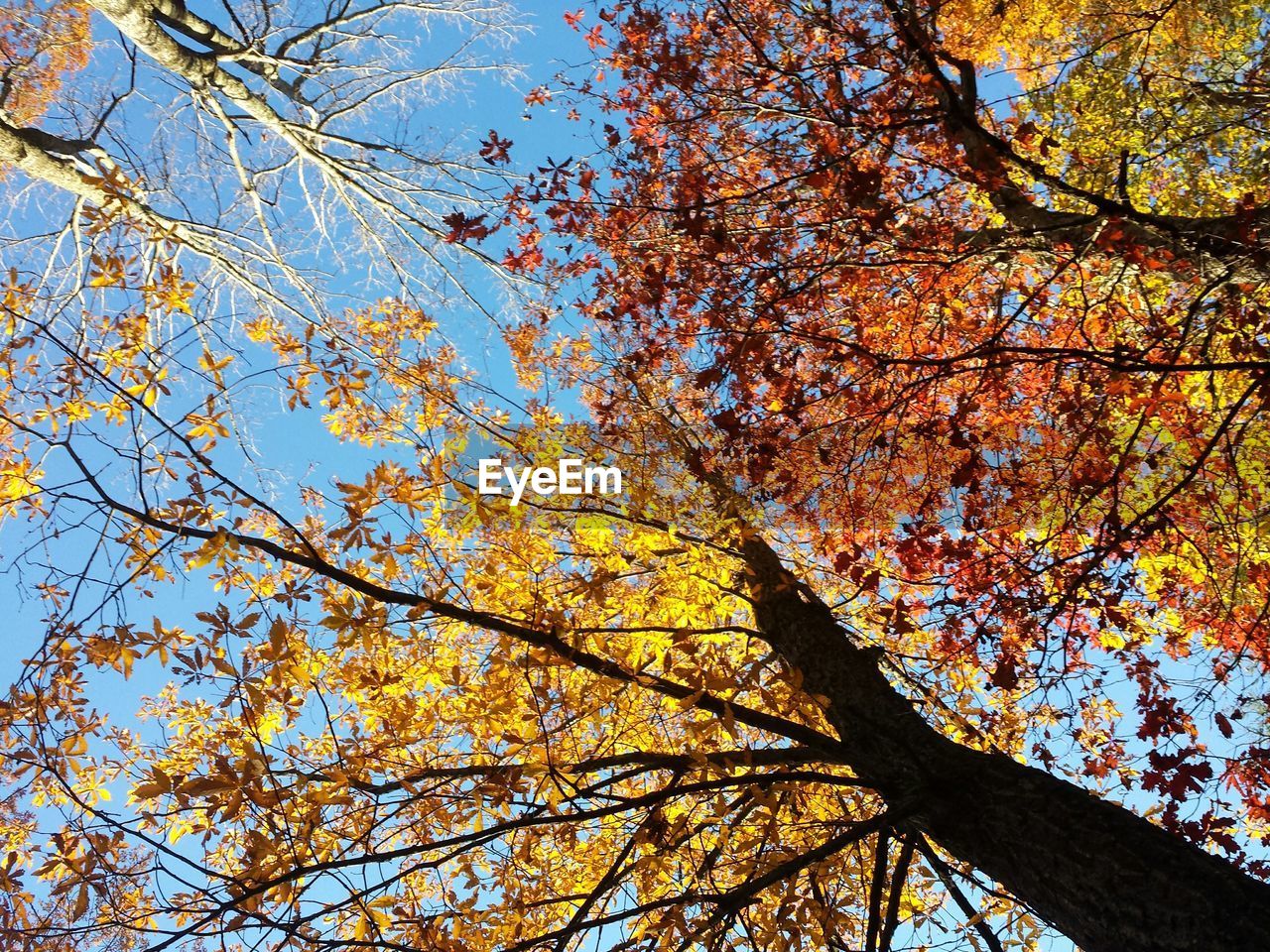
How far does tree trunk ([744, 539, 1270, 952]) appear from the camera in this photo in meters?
2.29

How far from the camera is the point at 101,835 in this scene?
2.90 meters

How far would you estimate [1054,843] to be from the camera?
2.69 metres

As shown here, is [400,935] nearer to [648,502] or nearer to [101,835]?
[101,835]

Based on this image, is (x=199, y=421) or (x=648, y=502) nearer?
(x=199, y=421)

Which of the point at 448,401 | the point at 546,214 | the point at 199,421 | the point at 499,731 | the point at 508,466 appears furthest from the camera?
the point at 546,214

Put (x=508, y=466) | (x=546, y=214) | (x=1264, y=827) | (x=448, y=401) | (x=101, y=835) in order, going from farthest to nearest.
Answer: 1. (x=546, y=214)
2. (x=1264, y=827)
3. (x=508, y=466)
4. (x=448, y=401)
5. (x=101, y=835)

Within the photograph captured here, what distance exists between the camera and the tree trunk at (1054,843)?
229cm

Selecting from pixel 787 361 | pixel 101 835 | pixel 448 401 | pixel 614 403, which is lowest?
pixel 101 835

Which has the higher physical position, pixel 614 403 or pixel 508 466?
pixel 614 403

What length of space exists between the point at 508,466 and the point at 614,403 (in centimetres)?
143

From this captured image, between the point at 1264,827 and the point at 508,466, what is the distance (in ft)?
21.2

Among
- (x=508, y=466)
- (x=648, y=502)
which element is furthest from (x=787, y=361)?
(x=508, y=466)

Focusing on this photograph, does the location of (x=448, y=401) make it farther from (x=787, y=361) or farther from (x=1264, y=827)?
(x=1264, y=827)

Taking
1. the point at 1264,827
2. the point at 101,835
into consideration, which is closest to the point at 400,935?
the point at 101,835
